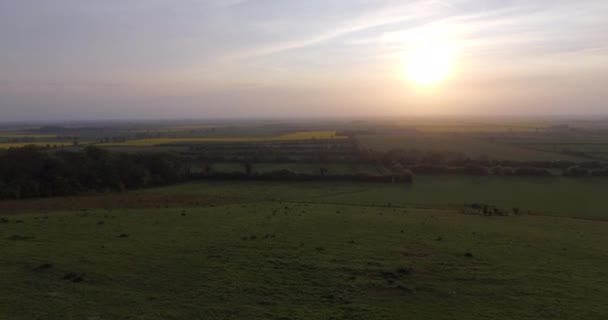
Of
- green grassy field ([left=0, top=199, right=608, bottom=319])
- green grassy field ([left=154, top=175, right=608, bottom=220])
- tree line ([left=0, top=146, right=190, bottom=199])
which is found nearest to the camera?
green grassy field ([left=0, top=199, right=608, bottom=319])

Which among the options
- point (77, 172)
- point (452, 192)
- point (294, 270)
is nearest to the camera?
point (294, 270)

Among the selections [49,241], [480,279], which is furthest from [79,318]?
[480,279]

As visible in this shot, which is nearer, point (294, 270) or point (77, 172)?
point (294, 270)

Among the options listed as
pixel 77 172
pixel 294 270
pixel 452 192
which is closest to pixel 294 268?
pixel 294 270

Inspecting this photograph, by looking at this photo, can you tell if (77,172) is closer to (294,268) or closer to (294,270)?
(294,268)

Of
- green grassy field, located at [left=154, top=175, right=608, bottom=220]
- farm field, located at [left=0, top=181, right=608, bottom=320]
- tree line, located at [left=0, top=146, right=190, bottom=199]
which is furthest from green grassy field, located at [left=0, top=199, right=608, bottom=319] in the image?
tree line, located at [left=0, top=146, right=190, bottom=199]

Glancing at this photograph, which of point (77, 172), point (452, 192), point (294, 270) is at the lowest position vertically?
point (452, 192)

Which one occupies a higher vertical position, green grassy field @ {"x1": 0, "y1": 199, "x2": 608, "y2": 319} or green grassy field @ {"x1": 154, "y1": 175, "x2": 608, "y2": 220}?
green grassy field @ {"x1": 0, "y1": 199, "x2": 608, "y2": 319}

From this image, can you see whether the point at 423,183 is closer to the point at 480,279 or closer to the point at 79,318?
the point at 480,279

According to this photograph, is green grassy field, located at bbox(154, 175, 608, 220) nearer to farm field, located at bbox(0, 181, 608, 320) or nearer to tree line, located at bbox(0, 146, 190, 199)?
tree line, located at bbox(0, 146, 190, 199)
